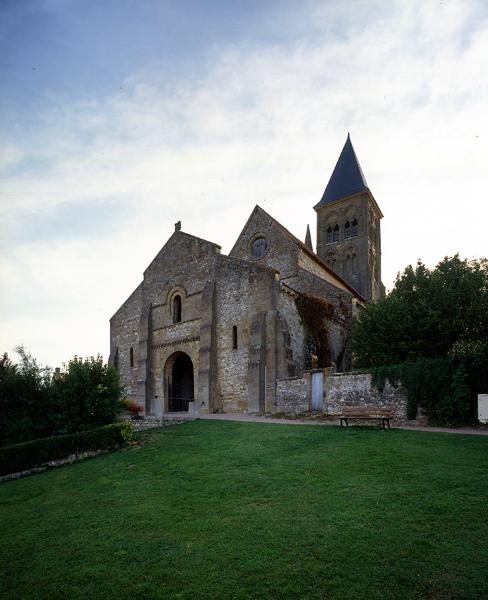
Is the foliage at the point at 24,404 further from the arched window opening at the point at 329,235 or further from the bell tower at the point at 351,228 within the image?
the arched window opening at the point at 329,235

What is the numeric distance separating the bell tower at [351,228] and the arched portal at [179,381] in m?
20.0

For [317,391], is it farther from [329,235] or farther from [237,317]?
[329,235]

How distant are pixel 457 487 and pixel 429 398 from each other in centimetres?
825

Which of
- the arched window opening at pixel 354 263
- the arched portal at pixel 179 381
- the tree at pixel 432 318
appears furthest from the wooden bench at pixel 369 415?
→ the arched window opening at pixel 354 263

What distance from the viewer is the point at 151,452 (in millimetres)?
14477

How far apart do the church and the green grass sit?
9.74 metres

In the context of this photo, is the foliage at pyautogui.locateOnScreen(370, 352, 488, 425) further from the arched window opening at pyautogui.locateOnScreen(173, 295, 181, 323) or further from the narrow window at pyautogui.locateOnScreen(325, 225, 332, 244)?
the narrow window at pyautogui.locateOnScreen(325, 225, 332, 244)

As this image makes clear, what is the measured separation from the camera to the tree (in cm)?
2019

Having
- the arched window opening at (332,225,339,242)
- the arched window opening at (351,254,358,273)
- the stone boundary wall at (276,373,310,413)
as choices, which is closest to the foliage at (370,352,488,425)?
the stone boundary wall at (276,373,310,413)

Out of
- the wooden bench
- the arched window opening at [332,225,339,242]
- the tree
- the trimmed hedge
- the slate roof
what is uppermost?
the slate roof

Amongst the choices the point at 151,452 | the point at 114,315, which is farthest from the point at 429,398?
the point at 114,315

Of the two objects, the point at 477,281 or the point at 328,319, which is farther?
the point at 328,319

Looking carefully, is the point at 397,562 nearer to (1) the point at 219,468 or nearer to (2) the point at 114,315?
(1) the point at 219,468

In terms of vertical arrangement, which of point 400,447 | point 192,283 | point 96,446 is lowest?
point 96,446
